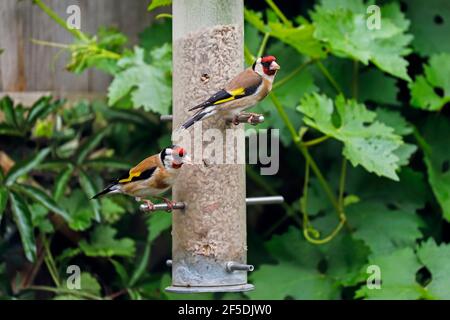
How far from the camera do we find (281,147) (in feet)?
18.4

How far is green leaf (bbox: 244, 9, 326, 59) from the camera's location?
16.3 feet

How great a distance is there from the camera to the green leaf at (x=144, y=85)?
16.3 feet

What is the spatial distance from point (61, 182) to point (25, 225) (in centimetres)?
35

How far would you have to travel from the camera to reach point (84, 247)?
5266 millimetres

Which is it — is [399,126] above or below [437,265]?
above

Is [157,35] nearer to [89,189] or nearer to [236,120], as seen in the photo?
[89,189]

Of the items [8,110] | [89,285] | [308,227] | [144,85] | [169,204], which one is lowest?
[89,285]

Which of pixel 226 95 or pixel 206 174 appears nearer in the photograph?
pixel 226 95

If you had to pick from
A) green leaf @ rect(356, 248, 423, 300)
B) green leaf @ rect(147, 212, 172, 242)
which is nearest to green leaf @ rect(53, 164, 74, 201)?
green leaf @ rect(147, 212, 172, 242)

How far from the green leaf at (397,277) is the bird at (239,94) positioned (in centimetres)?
123

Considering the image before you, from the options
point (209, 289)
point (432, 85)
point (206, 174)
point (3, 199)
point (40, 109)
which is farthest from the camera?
point (432, 85)

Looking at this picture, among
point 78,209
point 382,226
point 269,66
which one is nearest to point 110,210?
point 78,209

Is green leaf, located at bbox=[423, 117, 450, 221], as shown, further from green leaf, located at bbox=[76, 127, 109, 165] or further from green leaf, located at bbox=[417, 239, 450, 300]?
green leaf, located at bbox=[76, 127, 109, 165]

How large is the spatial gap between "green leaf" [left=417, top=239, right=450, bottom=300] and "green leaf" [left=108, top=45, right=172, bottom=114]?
4.60 feet
